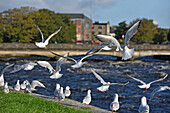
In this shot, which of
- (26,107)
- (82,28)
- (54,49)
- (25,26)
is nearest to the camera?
(26,107)

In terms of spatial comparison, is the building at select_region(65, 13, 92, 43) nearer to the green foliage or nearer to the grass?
the green foliage

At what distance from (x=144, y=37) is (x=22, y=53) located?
242 ft

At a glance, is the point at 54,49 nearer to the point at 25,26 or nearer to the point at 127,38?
the point at 25,26

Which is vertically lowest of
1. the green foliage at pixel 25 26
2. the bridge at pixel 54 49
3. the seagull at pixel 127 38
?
the bridge at pixel 54 49

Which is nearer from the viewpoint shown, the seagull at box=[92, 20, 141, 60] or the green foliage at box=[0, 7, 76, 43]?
the seagull at box=[92, 20, 141, 60]

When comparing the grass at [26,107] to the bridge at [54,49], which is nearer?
the grass at [26,107]

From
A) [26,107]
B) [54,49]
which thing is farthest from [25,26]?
[26,107]

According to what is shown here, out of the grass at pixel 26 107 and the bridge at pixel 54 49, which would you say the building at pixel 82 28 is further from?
the grass at pixel 26 107

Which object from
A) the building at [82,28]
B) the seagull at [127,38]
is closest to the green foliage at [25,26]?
the building at [82,28]

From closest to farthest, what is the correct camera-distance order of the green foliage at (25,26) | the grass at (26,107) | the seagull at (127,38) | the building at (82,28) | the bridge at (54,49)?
the grass at (26,107), the seagull at (127,38), the bridge at (54,49), the green foliage at (25,26), the building at (82,28)

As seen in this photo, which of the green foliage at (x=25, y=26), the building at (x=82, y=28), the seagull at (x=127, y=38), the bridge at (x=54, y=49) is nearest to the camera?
the seagull at (x=127, y=38)

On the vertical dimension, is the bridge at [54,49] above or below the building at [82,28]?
below

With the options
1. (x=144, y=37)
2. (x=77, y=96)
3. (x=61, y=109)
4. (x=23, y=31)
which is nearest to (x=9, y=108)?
(x=61, y=109)

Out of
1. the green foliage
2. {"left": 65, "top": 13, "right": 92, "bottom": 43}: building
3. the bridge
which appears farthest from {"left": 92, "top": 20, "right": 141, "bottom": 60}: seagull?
{"left": 65, "top": 13, "right": 92, "bottom": 43}: building
